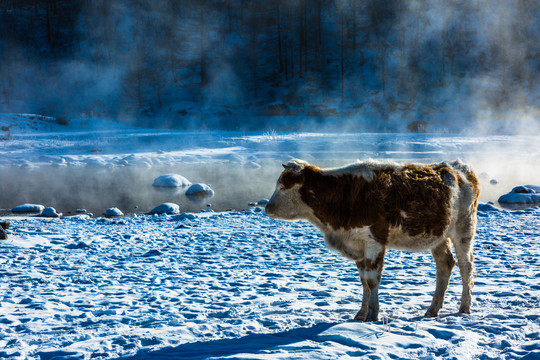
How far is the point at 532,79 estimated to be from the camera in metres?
53.2

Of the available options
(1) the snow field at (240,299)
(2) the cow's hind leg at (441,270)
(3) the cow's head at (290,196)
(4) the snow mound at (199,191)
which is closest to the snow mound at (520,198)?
(1) the snow field at (240,299)

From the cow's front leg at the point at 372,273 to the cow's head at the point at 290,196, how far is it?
2.20 ft

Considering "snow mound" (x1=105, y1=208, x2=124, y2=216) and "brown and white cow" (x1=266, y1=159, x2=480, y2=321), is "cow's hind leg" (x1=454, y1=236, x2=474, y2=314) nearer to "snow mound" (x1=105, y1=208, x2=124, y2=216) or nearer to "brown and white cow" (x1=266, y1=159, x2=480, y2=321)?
"brown and white cow" (x1=266, y1=159, x2=480, y2=321)

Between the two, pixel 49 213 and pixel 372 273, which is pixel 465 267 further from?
pixel 49 213

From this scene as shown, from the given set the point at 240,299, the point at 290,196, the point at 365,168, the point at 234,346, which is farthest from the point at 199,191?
the point at 234,346

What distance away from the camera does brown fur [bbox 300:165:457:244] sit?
415 centimetres

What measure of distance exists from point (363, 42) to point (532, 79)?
19715 mm

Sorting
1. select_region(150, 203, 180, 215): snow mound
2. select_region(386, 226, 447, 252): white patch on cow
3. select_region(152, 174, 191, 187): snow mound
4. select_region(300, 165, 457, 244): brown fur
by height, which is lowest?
select_region(150, 203, 180, 215): snow mound

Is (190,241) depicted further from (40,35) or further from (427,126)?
(40,35)

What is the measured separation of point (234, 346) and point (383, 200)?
69.3 inches

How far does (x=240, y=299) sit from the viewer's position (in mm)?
5246

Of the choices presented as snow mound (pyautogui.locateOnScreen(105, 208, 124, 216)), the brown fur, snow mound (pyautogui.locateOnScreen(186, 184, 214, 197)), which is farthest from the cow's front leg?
snow mound (pyautogui.locateOnScreen(186, 184, 214, 197))

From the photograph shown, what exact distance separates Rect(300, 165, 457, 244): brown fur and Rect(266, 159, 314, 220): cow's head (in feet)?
0.12

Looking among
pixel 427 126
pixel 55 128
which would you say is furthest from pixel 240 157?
pixel 427 126
